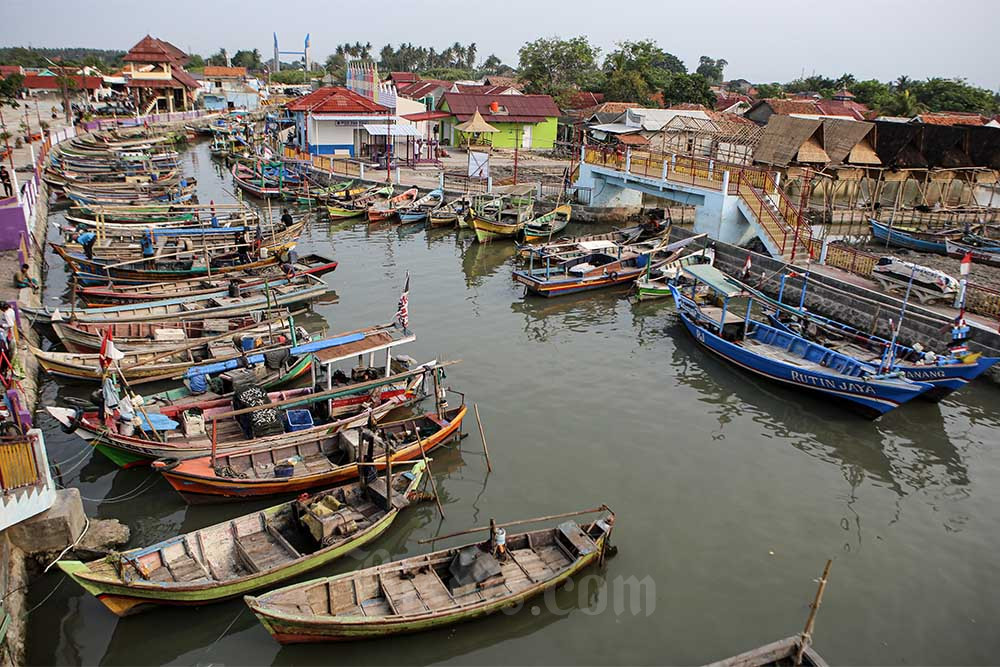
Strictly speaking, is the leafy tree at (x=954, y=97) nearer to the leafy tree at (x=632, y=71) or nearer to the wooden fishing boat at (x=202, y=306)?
the leafy tree at (x=632, y=71)

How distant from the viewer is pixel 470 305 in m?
23.1

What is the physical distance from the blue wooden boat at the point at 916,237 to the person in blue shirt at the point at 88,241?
1371 inches

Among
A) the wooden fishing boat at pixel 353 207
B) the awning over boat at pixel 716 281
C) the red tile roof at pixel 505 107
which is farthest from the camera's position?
the red tile roof at pixel 505 107

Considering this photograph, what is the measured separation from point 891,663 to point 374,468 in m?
8.78

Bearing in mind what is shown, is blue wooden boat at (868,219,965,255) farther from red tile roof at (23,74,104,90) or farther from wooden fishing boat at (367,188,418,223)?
red tile roof at (23,74,104,90)

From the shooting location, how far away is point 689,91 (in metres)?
64.2

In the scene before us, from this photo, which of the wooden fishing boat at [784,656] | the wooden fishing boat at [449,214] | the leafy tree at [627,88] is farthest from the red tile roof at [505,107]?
the wooden fishing boat at [784,656]

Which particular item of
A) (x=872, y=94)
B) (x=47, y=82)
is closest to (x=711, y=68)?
(x=872, y=94)

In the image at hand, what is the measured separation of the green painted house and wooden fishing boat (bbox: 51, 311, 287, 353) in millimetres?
33726

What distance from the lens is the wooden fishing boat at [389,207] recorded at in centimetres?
3353

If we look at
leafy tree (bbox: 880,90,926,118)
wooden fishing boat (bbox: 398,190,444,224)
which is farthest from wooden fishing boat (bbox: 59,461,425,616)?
leafy tree (bbox: 880,90,926,118)

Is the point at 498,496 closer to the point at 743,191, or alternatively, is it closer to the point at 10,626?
the point at 10,626

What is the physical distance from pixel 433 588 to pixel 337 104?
3998cm

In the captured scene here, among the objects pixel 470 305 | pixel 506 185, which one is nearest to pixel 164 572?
pixel 470 305
